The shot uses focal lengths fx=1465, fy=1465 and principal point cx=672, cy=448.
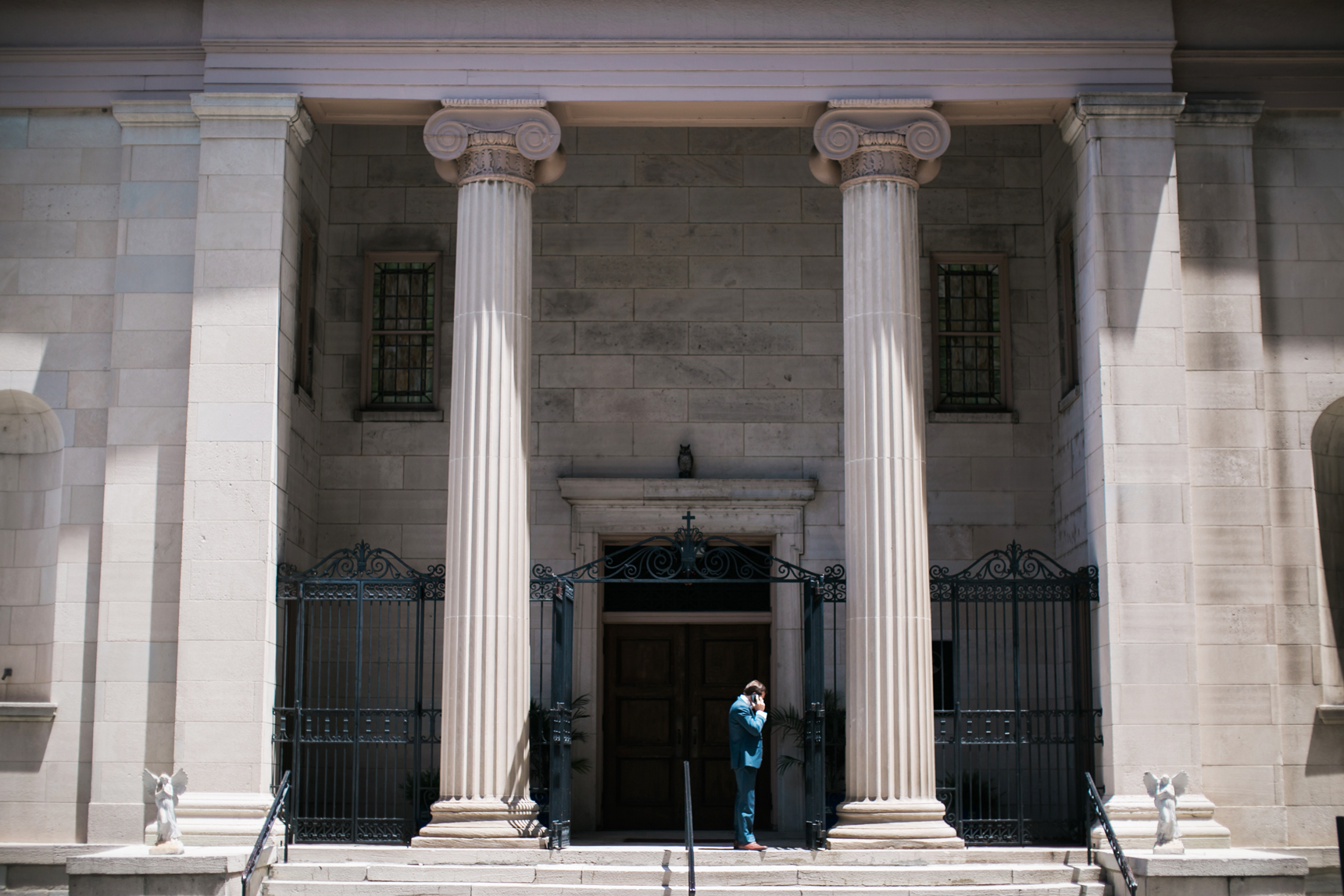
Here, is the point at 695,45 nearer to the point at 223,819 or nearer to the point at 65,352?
the point at 65,352

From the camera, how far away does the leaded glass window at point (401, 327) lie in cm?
2025

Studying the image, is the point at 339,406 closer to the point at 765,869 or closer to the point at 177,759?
the point at 177,759

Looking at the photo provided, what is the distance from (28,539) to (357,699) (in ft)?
15.2

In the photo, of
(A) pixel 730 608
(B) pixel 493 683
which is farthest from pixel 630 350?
(B) pixel 493 683

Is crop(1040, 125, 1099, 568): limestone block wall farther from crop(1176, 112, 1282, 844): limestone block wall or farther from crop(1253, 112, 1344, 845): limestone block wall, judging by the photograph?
crop(1253, 112, 1344, 845): limestone block wall

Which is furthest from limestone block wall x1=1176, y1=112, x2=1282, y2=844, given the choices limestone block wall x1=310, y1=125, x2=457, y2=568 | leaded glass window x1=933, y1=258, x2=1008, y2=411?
limestone block wall x1=310, y1=125, x2=457, y2=568

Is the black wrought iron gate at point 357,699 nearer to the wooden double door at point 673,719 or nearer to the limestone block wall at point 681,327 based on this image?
the limestone block wall at point 681,327

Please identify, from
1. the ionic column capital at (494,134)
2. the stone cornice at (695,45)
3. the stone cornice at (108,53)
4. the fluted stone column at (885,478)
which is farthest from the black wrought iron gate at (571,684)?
the stone cornice at (108,53)

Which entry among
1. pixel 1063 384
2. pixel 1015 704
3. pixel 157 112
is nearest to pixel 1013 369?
pixel 1063 384

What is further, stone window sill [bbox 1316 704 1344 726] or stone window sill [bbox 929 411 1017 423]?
stone window sill [bbox 929 411 1017 423]

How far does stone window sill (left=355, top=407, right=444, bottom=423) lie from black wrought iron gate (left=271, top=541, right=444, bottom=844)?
6.31 feet

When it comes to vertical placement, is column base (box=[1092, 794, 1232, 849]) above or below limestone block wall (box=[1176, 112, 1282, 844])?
below

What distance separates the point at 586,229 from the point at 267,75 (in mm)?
5322

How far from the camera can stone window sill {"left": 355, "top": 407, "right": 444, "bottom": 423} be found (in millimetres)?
19938
